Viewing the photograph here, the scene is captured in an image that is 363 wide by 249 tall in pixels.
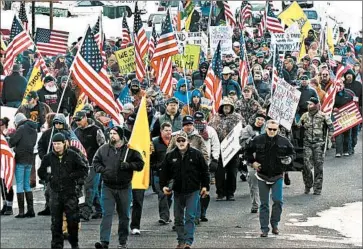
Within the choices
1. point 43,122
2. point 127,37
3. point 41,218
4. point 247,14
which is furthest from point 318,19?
point 41,218

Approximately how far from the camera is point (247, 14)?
35.6 metres

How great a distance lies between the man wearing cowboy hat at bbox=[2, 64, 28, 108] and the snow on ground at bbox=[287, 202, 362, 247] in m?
8.44

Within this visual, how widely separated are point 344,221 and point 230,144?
253 cm

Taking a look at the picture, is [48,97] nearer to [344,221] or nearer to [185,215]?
[344,221]

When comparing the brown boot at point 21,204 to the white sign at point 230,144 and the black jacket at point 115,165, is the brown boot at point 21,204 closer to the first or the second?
the black jacket at point 115,165

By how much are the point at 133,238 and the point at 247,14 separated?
22.4 m

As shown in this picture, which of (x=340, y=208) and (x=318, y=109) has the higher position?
(x=318, y=109)

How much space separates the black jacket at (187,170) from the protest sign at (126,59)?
972 centimetres

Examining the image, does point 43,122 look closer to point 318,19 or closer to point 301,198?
point 301,198

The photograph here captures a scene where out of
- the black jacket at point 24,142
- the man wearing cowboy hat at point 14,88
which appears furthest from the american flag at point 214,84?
the black jacket at point 24,142

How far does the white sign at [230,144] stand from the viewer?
17016 millimetres

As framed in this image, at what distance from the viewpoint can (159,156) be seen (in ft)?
50.4

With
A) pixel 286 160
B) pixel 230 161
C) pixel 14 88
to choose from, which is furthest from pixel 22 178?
pixel 14 88

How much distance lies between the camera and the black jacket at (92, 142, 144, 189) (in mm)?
13297
